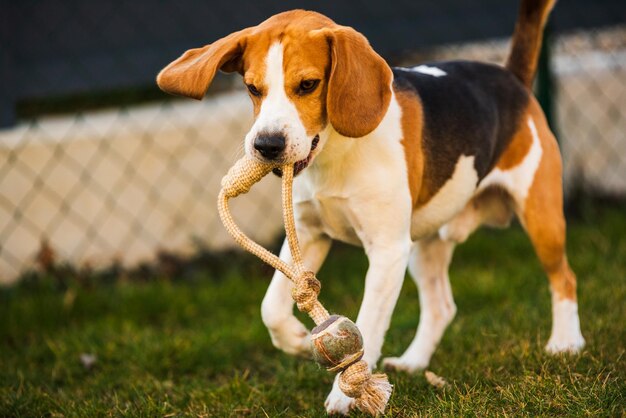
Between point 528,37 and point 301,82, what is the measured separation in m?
1.68

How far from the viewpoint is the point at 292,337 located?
3.38 meters

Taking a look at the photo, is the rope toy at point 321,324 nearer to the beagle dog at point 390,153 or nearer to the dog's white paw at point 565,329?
the beagle dog at point 390,153

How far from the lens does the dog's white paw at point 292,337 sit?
11.0 ft

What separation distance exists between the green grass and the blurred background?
1.33 feet

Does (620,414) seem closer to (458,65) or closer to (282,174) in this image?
(282,174)

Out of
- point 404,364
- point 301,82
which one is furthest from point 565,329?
point 301,82

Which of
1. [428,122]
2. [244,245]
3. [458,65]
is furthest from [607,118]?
[244,245]

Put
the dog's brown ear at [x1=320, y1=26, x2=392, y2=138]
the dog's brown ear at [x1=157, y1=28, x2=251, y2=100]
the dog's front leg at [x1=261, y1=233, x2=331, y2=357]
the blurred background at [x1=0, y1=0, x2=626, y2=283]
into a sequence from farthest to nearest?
the blurred background at [x1=0, y1=0, x2=626, y2=283], the dog's front leg at [x1=261, y1=233, x2=331, y2=357], the dog's brown ear at [x1=157, y1=28, x2=251, y2=100], the dog's brown ear at [x1=320, y1=26, x2=392, y2=138]

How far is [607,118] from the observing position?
21.5 feet

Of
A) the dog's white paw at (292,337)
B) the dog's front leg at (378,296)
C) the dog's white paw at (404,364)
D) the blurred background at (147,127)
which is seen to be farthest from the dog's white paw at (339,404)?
the blurred background at (147,127)

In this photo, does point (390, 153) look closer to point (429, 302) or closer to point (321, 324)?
point (321, 324)

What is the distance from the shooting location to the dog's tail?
4172mm

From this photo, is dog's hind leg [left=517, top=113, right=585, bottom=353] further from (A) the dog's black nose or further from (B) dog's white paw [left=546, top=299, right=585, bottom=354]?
(A) the dog's black nose

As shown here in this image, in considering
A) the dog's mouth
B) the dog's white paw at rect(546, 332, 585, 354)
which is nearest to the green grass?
the dog's white paw at rect(546, 332, 585, 354)
